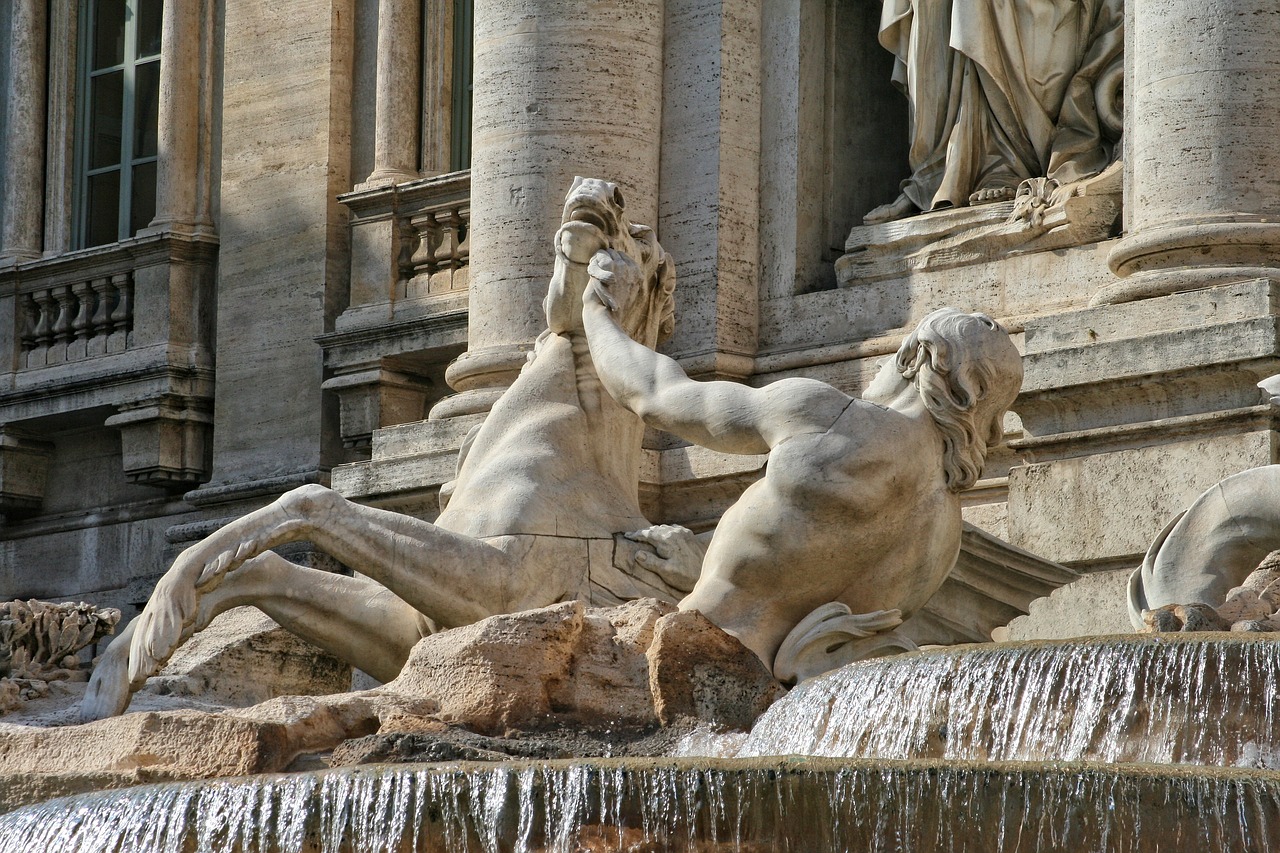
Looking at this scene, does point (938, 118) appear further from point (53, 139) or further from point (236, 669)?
point (53, 139)

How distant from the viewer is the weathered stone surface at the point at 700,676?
934 cm

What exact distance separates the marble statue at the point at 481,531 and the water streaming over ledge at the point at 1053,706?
237 centimetres

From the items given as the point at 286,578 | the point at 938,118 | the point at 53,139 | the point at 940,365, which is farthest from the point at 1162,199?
the point at 53,139

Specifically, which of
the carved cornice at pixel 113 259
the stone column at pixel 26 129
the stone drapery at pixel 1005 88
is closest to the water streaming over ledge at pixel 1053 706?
the stone drapery at pixel 1005 88

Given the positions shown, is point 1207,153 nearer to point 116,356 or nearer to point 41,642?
point 41,642

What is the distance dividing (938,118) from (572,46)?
1782 millimetres

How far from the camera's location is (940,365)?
1024 centimetres

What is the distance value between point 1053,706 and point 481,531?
3293 mm


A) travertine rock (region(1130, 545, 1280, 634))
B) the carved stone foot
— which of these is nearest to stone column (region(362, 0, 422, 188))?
the carved stone foot

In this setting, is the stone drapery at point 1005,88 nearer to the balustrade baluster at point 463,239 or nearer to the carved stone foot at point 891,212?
the carved stone foot at point 891,212

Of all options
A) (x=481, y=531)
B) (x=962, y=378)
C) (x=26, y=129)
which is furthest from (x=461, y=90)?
(x=962, y=378)

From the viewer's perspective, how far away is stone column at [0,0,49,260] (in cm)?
1978

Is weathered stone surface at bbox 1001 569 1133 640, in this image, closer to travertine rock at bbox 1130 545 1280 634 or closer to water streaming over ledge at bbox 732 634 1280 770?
travertine rock at bbox 1130 545 1280 634

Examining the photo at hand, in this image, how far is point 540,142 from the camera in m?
15.1
